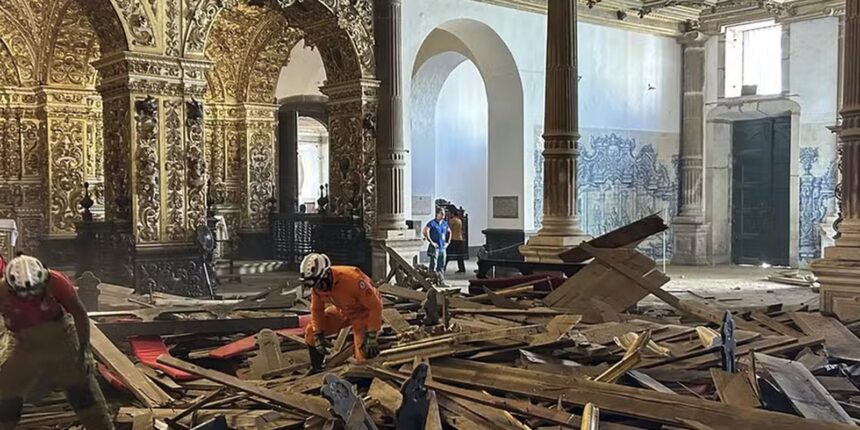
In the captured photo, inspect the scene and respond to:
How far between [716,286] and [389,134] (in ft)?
20.2

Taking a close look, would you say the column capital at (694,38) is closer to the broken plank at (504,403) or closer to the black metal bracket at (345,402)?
the broken plank at (504,403)

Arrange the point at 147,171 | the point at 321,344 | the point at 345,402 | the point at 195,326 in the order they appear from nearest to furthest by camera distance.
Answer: the point at 345,402, the point at 321,344, the point at 195,326, the point at 147,171

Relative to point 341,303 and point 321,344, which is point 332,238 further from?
point 341,303

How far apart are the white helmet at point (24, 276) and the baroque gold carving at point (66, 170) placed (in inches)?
385

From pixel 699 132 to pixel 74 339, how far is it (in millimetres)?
16472

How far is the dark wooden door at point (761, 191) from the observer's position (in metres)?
18.1

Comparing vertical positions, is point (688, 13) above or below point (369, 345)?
above

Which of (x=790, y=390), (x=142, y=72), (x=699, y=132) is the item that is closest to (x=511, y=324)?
(x=790, y=390)

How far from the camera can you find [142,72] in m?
10.2

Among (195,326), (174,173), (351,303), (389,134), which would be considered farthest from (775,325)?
(174,173)

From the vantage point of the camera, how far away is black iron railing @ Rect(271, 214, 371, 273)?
42.1ft

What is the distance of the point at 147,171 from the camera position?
10.4 meters

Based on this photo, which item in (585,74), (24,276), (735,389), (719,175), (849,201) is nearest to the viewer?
(24,276)

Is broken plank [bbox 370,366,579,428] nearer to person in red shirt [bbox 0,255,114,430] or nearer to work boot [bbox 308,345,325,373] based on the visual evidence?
work boot [bbox 308,345,325,373]
